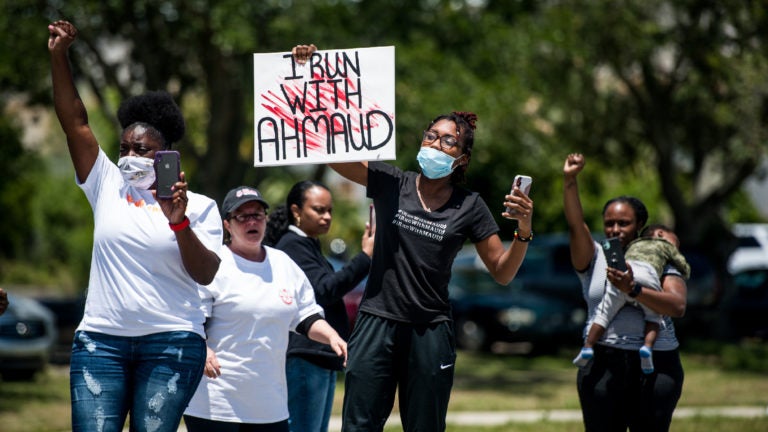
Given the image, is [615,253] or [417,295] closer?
[417,295]

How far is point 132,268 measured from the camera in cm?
436

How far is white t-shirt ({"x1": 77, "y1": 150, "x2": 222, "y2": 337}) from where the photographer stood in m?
4.32

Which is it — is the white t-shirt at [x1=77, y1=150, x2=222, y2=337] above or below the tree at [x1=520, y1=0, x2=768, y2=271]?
below

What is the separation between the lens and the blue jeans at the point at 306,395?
5914mm

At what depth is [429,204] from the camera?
5.00 meters

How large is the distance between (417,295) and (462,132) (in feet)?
2.61

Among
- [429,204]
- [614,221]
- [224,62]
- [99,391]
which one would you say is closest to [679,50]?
[224,62]

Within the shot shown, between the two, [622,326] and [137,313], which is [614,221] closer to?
[622,326]

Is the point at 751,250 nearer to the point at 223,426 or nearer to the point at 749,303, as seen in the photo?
the point at 749,303

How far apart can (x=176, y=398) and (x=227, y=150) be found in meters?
14.4

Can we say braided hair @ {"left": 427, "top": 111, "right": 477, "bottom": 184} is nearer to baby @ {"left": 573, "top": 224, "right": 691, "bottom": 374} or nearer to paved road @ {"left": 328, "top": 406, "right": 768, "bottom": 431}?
baby @ {"left": 573, "top": 224, "right": 691, "bottom": 374}

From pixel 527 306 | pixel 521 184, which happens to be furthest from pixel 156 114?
pixel 527 306

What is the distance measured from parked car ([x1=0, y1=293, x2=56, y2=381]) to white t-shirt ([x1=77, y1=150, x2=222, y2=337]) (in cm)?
990

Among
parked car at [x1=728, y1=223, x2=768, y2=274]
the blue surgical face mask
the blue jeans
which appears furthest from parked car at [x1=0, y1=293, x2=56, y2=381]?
parked car at [x1=728, y1=223, x2=768, y2=274]
